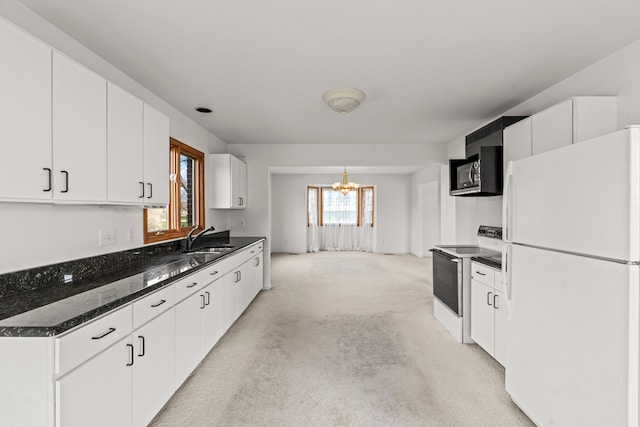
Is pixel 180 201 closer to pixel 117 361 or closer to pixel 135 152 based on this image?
pixel 135 152

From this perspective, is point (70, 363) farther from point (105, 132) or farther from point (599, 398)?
point (599, 398)

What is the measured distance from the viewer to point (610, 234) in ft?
4.64

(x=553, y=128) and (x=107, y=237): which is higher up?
(x=553, y=128)

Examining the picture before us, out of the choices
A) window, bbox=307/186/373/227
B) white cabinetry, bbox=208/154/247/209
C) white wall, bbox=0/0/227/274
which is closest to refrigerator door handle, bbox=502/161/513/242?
white wall, bbox=0/0/227/274

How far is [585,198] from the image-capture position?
1.54 m

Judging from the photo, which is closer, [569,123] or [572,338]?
[572,338]

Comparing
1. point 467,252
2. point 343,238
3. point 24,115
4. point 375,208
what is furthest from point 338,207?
point 24,115

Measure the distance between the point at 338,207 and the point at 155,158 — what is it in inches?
293

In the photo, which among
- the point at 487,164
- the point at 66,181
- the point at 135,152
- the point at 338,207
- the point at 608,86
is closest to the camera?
the point at 66,181

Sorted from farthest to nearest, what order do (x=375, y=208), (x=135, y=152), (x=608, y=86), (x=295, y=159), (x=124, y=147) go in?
(x=375, y=208)
(x=295, y=159)
(x=608, y=86)
(x=135, y=152)
(x=124, y=147)

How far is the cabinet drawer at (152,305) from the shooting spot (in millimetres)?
1688

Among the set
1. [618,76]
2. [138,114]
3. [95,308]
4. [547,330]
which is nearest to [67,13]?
[138,114]

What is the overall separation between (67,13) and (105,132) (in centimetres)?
69

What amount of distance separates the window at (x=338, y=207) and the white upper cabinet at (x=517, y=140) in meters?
6.43
